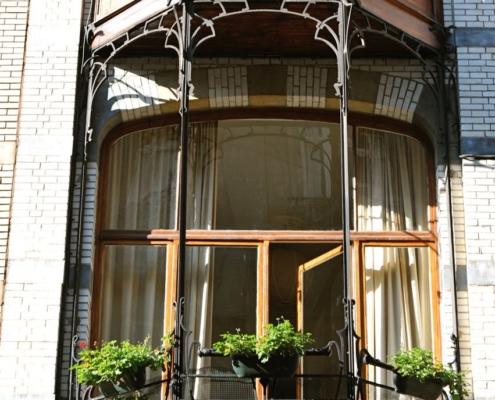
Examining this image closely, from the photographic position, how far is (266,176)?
29.1 ft

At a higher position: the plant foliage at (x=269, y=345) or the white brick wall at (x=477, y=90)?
the white brick wall at (x=477, y=90)

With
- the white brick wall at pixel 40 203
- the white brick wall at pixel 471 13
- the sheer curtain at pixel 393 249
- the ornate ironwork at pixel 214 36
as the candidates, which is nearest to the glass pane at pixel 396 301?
the sheer curtain at pixel 393 249

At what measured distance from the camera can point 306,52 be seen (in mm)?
8844

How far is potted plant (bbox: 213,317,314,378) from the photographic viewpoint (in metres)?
7.08

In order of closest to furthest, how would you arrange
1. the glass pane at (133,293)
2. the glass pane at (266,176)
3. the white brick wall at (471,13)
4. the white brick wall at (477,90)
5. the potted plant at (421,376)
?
the potted plant at (421,376) → the glass pane at (133,293) → the white brick wall at (477,90) → the glass pane at (266,176) → the white brick wall at (471,13)

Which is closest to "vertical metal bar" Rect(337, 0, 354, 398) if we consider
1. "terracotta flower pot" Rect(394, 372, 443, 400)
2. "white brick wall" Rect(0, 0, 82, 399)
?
"terracotta flower pot" Rect(394, 372, 443, 400)

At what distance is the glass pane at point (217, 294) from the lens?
328 inches

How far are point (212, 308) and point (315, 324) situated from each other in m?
0.94

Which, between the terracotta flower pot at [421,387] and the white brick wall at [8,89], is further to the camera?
the white brick wall at [8,89]

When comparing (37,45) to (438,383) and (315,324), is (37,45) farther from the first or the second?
(438,383)

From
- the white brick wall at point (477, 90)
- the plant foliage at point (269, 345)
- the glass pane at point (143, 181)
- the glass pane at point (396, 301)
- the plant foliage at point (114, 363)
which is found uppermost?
the white brick wall at point (477, 90)

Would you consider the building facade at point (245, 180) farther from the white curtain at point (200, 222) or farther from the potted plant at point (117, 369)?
the potted plant at point (117, 369)

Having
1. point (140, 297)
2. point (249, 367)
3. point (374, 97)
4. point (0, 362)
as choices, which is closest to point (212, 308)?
point (140, 297)

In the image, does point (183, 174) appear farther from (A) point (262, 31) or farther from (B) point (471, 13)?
(B) point (471, 13)
